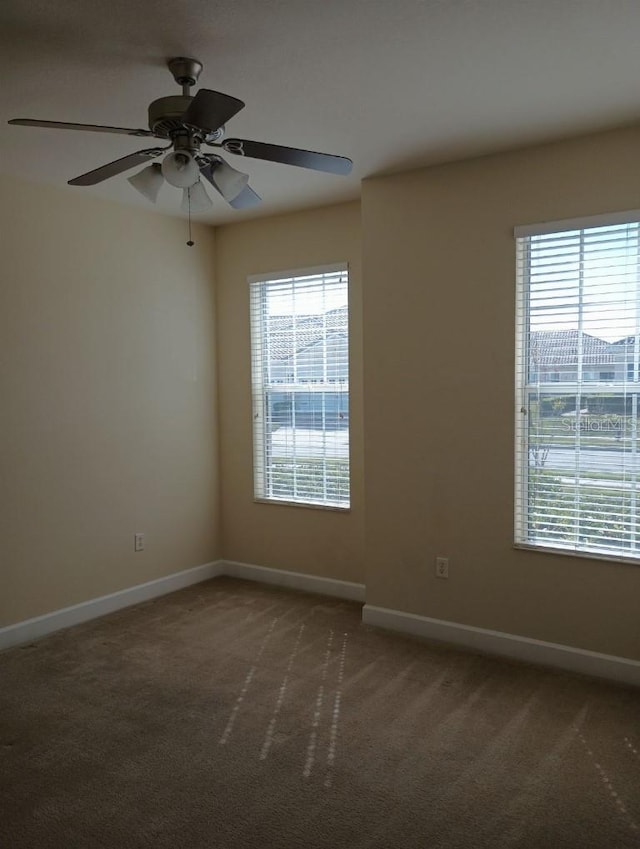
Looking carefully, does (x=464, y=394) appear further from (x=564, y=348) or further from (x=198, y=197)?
(x=198, y=197)

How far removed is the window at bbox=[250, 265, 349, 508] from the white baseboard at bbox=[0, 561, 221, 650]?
0.75 meters

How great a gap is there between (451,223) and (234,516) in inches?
105

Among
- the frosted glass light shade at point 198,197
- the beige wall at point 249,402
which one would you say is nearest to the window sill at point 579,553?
the beige wall at point 249,402

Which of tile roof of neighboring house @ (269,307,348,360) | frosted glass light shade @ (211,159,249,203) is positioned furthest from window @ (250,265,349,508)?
frosted glass light shade @ (211,159,249,203)

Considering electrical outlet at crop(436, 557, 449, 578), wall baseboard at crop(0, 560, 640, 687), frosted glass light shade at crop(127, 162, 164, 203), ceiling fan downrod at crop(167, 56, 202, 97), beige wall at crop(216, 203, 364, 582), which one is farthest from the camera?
beige wall at crop(216, 203, 364, 582)

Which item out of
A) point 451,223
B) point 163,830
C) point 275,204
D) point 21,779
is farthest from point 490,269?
point 21,779

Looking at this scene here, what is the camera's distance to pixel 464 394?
3576mm

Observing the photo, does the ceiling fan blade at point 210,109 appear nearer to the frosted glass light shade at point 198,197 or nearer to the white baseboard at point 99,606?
the frosted glass light shade at point 198,197

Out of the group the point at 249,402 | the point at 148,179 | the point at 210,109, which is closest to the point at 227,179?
the point at 148,179

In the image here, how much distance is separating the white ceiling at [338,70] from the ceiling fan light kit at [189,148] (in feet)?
0.71

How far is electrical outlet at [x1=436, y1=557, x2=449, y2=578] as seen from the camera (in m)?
3.68

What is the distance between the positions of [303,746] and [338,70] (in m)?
2.59

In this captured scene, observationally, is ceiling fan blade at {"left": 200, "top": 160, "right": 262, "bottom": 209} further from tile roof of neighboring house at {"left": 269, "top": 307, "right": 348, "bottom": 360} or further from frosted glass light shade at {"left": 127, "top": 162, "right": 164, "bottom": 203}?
tile roof of neighboring house at {"left": 269, "top": 307, "right": 348, "bottom": 360}

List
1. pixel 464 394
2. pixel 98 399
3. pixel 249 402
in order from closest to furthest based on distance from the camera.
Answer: pixel 464 394 → pixel 98 399 → pixel 249 402
